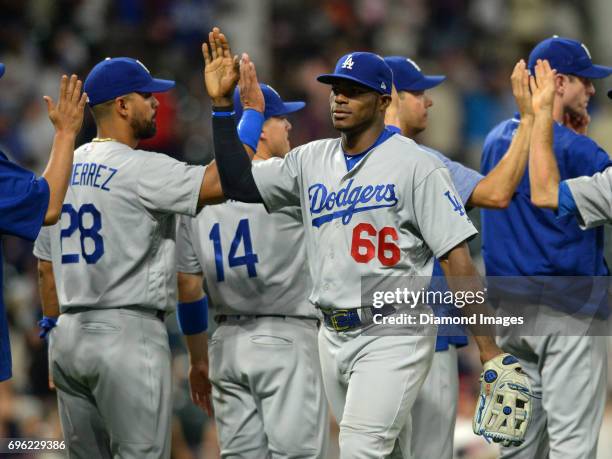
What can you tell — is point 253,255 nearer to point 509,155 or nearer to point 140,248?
point 140,248

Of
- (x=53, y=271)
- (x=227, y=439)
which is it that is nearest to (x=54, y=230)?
(x=53, y=271)

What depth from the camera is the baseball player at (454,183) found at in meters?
5.83

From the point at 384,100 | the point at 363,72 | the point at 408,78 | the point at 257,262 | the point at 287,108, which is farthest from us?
the point at 408,78

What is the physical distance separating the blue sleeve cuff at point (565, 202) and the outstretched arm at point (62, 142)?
223 cm

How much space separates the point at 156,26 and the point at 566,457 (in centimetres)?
916

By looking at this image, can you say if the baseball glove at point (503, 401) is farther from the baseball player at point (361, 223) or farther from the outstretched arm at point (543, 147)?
the outstretched arm at point (543, 147)

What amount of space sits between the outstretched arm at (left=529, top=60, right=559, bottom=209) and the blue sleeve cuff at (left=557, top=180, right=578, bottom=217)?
0.09 feet

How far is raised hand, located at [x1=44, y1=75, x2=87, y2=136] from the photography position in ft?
17.8

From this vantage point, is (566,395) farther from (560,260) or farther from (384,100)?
(384,100)

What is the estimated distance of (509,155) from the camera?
230 inches

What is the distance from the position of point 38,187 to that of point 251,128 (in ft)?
3.66

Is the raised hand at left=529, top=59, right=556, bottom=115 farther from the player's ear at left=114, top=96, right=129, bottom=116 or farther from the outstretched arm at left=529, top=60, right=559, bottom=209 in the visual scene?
the player's ear at left=114, top=96, right=129, bottom=116

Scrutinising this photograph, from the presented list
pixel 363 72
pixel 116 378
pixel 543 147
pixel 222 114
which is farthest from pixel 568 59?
pixel 116 378

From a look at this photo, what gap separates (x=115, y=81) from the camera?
19.9ft
